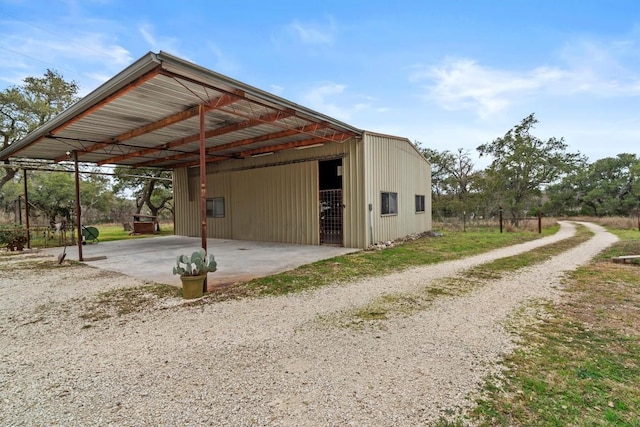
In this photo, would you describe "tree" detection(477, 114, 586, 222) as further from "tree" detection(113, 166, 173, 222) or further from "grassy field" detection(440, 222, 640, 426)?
"tree" detection(113, 166, 173, 222)

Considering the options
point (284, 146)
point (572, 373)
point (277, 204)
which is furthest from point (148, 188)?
point (572, 373)

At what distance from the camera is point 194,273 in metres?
4.50

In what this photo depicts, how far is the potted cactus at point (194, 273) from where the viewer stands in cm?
439

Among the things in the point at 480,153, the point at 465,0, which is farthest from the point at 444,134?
the point at 465,0

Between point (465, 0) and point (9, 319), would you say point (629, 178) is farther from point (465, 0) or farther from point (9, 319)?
point (9, 319)

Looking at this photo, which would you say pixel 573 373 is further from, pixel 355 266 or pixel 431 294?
pixel 355 266

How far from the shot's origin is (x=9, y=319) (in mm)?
3725

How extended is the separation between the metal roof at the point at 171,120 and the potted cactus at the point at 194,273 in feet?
8.54

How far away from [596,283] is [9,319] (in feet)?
27.3

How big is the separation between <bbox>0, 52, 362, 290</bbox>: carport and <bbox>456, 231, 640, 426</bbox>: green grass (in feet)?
13.9

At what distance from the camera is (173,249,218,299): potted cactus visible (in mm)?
4395

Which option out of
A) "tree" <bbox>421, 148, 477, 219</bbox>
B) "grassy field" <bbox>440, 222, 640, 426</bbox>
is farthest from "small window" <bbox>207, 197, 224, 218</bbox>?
"tree" <bbox>421, 148, 477, 219</bbox>

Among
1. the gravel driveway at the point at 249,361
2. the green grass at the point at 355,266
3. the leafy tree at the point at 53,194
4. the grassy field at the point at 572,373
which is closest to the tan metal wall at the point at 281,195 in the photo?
the green grass at the point at 355,266

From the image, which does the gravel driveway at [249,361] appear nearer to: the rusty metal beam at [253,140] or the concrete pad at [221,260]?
the concrete pad at [221,260]
